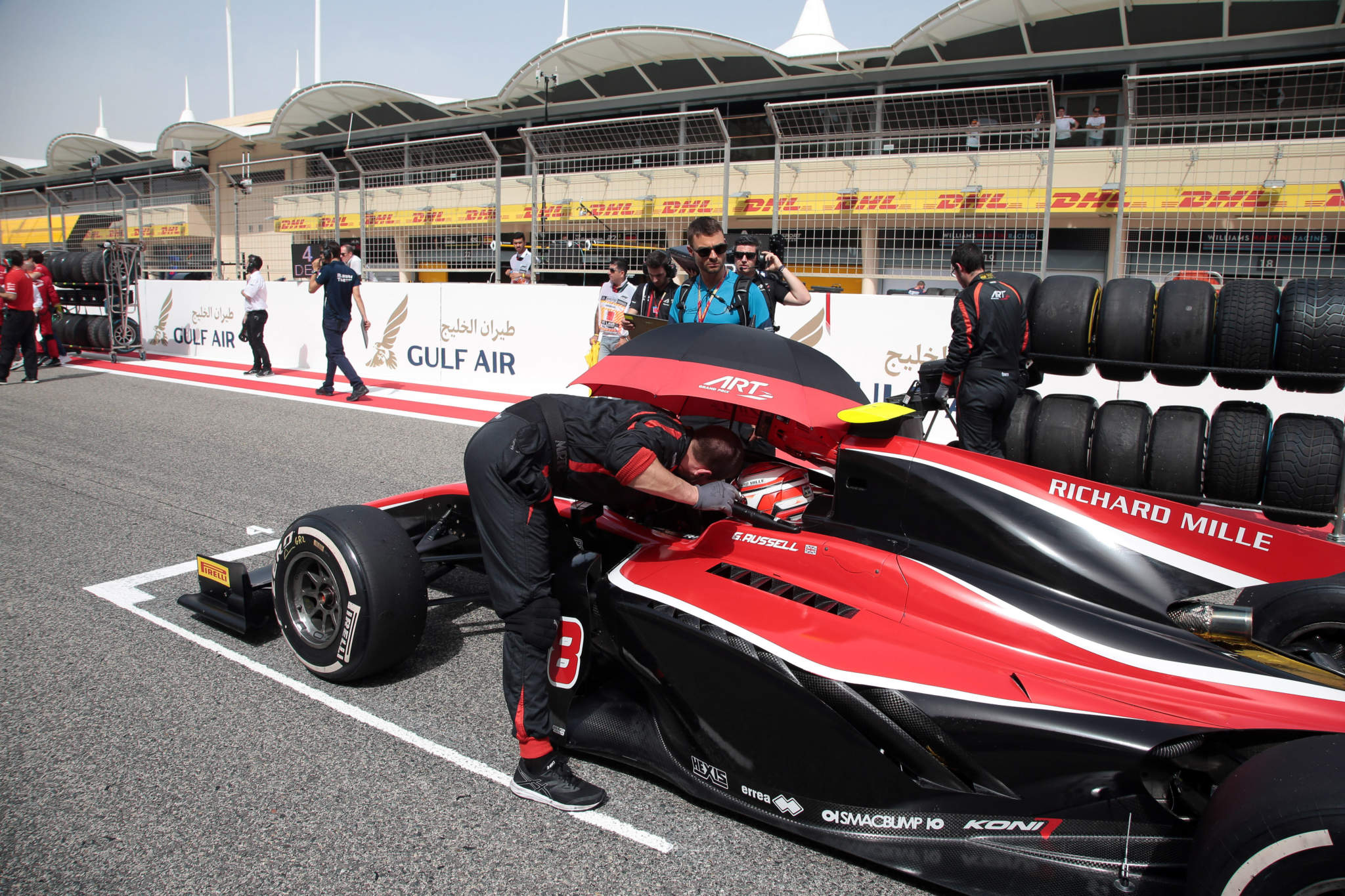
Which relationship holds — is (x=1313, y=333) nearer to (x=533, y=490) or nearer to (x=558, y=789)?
(x=533, y=490)

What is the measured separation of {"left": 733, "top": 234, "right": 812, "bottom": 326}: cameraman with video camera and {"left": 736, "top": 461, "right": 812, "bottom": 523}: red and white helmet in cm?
212

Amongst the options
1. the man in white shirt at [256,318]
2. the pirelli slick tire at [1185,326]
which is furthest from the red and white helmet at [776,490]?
the man in white shirt at [256,318]

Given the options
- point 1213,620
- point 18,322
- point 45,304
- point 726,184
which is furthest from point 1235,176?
point 45,304

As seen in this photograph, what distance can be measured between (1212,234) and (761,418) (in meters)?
6.94

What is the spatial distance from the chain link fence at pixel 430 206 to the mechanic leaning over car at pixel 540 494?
901 cm

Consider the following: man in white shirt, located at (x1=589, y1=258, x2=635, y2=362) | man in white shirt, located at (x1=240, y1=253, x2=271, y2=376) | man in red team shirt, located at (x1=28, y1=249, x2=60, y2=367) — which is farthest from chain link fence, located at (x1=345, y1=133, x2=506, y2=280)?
man in red team shirt, located at (x1=28, y1=249, x2=60, y2=367)

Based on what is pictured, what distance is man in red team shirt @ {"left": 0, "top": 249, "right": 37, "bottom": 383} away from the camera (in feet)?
36.4

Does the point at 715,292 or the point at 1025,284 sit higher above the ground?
the point at 1025,284

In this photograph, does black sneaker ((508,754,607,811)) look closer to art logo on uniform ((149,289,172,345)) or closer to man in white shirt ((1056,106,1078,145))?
man in white shirt ((1056,106,1078,145))

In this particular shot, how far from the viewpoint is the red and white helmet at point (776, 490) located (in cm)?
292

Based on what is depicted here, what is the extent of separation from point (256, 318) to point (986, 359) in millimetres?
10721

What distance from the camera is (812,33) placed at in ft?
82.8

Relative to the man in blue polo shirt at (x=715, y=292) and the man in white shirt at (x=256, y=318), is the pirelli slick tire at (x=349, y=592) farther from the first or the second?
the man in white shirt at (x=256, y=318)

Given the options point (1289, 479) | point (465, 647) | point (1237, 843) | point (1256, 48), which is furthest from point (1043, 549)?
point (1256, 48)
